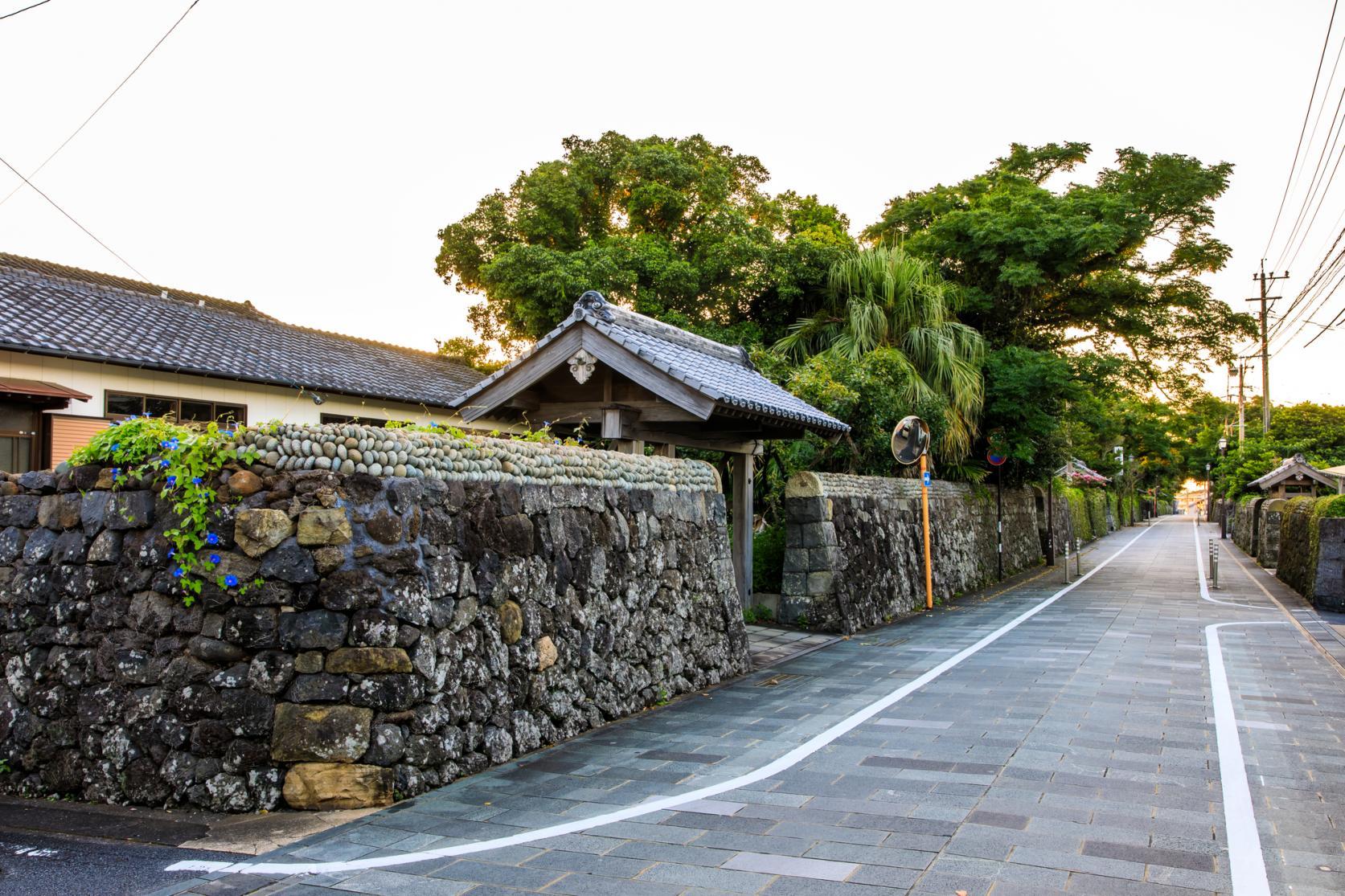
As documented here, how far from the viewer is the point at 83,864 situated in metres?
4.49

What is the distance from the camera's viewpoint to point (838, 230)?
2230cm

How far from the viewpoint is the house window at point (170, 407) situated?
1221 centimetres

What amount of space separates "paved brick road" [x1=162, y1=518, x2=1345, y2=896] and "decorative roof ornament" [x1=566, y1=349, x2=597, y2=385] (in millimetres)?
3615

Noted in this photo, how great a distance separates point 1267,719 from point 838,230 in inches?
656

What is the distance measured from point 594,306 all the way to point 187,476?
219 inches

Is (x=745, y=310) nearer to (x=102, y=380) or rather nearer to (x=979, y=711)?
(x=102, y=380)

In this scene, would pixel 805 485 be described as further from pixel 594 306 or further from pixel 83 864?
pixel 83 864

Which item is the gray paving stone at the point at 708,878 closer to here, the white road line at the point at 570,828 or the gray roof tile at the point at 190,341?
the white road line at the point at 570,828

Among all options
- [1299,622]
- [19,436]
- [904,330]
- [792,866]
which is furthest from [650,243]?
[792,866]

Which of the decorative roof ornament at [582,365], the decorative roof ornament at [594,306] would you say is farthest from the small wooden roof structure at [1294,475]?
the decorative roof ornament at [582,365]

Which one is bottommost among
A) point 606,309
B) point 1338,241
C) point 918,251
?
point 606,309

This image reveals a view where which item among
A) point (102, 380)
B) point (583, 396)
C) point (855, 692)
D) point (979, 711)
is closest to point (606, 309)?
point (583, 396)

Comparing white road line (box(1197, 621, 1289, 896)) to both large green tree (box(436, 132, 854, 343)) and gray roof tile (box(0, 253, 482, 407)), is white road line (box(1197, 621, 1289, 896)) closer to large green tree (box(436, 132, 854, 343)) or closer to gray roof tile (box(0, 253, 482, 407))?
gray roof tile (box(0, 253, 482, 407))

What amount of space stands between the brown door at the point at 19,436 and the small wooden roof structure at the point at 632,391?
529 cm
